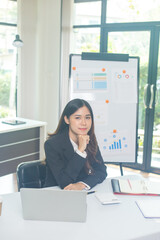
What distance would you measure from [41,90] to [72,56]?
226 cm

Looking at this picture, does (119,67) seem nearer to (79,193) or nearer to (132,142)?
(132,142)

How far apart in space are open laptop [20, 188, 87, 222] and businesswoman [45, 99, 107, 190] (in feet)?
1.42

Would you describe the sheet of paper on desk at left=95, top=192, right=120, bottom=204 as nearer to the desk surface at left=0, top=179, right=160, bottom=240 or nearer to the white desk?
the desk surface at left=0, top=179, right=160, bottom=240

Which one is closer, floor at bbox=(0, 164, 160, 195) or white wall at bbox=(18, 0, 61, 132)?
floor at bbox=(0, 164, 160, 195)

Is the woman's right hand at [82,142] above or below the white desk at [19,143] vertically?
above

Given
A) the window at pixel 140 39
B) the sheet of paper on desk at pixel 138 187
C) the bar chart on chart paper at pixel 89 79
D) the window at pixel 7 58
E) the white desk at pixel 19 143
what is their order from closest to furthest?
the sheet of paper on desk at pixel 138 187, the bar chart on chart paper at pixel 89 79, the white desk at pixel 19 143, the window at pixel 140 39, the window at pixel 7 58

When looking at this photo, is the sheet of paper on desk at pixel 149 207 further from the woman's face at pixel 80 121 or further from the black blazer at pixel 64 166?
the woman's face at pixel 80 121

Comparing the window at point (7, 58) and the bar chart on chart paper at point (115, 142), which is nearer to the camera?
the bar chart on chart paper at point (115, 142)

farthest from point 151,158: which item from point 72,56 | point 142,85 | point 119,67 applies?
point 72,56

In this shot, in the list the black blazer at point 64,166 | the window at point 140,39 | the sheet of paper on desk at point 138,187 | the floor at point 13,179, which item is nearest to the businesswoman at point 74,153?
the black blazer at point 64,166

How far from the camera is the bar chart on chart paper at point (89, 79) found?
259 cm

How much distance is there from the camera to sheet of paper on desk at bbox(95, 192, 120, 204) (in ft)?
5.00

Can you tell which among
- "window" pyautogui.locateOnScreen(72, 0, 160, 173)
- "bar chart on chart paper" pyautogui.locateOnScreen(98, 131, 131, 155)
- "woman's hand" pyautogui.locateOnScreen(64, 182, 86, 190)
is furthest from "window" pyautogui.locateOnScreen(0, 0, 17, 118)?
"woman's hand" pyautogui.locateOnScreen(64, 182, 86, 190)

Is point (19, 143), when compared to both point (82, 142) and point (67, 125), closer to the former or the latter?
point (67, 125)
